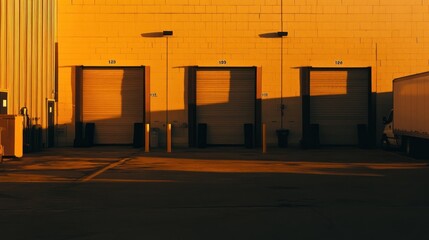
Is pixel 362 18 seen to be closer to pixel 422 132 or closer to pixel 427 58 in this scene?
pixel 427 58

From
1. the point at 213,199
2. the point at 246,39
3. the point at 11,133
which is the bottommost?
the point at 213,199

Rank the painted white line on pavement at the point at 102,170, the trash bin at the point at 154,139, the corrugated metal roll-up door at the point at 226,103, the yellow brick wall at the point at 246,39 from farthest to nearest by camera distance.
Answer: the corrugated metal roll-up door at the point at 226,103 → the yellow brick wall at the point at 246,39 → the trash bin at the point at 154,139 → the painted white line on pavement at the point at 102,170

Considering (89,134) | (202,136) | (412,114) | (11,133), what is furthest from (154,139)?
(412,114)

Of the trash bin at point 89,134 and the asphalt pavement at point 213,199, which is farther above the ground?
the trash bin at point 89,134

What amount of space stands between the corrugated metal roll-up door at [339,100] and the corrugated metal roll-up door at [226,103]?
A: 10.4ft

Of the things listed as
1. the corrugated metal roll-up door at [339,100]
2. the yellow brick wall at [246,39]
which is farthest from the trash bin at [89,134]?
the corrugated metal roll-up door at [339,100]

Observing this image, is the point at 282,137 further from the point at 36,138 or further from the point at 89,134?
the point at 36,138

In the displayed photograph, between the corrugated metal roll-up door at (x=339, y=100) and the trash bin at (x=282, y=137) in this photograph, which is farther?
the corrugated metal roll-up door at (x=339, y=100)

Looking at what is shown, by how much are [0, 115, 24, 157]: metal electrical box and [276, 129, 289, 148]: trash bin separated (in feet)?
43.8

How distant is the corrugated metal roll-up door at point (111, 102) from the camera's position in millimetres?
31938

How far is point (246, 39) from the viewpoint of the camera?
31.7 m

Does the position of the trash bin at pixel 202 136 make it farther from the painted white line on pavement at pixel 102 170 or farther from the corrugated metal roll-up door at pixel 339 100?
the painted white line on pavement at pixel 102 170

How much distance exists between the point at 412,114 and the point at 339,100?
8.69m

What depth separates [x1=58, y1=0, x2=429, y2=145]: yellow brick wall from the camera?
1243 inches
